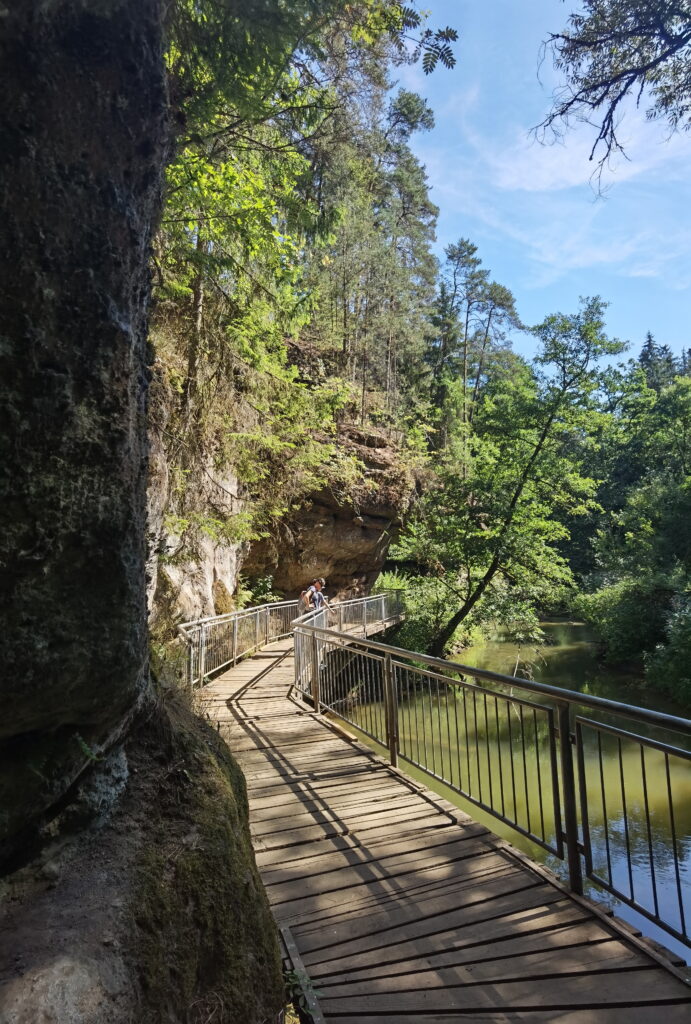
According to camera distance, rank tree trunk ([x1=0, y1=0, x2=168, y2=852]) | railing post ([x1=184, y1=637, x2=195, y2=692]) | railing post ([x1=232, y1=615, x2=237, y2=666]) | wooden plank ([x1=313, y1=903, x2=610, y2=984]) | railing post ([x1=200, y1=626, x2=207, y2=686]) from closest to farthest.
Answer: tree trunk ([x1=0, y1=0, x2=168, y2=852]) < wooden plank ([x1=313, y1=903, x2=610, y2=984]) < railing post ([x1=184, y1=637, x2=195, y2=692]) < railing post ([x1=200, y1=626, x2=207, y2=686]) < railing post ([x1=232, y1=615, x2=237, y2=666])

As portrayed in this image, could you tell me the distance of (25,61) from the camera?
166 centimetres

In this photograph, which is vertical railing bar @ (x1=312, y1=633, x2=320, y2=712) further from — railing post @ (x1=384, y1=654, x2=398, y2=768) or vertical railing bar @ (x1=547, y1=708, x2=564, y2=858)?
vertical railing bar @ (x1=547, y1=708, x2=564, y2=858)

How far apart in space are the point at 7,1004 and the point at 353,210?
2221 centimetres

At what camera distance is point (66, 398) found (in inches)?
64.9

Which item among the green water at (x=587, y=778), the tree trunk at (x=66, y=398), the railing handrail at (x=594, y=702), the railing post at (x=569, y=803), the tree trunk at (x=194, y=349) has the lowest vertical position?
the green water at (x=587, y=778)

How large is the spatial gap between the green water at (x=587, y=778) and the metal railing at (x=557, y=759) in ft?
0.11

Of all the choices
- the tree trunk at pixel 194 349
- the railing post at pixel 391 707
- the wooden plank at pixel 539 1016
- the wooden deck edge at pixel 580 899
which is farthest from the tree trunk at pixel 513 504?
the wooden plank at pixel 539 1016

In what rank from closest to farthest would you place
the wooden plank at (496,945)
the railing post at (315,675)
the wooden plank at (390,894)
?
the wooden plank at (496,945), the wooden plank at (390,894), the railing post at (315,675)

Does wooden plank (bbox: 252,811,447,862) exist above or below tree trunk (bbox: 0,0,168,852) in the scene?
below

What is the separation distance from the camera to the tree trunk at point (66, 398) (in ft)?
5.06

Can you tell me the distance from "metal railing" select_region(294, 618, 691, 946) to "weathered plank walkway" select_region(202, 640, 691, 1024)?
0.22 m

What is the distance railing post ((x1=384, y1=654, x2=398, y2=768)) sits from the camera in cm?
516

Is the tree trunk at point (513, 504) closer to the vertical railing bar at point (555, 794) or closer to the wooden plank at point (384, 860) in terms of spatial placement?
the wooden plank at point (384, 860)

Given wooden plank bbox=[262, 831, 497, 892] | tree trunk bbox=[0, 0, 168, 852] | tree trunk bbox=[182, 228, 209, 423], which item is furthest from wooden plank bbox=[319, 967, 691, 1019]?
tree trunk bbox=[182, 228, 209, 423]
